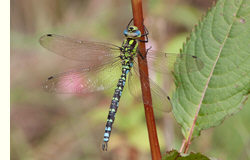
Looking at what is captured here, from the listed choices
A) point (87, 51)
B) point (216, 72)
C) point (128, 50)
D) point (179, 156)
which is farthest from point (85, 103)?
point (179, 156)

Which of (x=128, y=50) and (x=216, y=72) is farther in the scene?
(x=128, y=50)

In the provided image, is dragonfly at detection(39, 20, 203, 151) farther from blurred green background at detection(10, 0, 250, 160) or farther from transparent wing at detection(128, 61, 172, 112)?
blurred green background at detection(10, 0, 250, 160)

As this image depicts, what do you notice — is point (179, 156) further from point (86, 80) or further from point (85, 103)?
point (85, 103)

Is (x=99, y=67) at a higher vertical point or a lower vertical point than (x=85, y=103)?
higher

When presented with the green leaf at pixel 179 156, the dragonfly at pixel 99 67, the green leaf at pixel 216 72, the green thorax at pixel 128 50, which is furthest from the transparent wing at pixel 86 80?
the green leaf at pixel 179 156

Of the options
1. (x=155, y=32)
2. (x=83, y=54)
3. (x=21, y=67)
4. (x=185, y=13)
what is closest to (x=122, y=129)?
(x=155, y=32)

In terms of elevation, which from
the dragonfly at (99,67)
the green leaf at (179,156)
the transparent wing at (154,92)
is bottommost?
the green leaf at (179,156)

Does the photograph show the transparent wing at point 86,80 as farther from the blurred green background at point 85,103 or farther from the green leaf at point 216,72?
the green leaf at point 216,72

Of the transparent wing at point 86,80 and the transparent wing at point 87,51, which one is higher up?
the transparent wing at point 87,51
